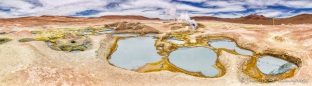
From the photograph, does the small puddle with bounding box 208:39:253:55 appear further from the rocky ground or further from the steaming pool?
the rocky ground

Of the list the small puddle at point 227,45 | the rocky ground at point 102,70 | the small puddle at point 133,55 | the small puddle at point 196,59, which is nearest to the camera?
the rocky ground at point 102,70

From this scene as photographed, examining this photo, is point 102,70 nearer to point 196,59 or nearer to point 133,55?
point 133,55

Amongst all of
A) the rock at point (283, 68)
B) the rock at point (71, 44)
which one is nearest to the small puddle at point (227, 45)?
the rock at point (283, 68)

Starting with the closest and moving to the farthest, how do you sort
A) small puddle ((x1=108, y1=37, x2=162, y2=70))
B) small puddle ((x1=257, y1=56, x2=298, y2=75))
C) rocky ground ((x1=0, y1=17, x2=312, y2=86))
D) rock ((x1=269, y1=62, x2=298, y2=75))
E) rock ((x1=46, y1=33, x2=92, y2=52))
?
rocky ground ((x1=0, y1=17, x2=312, y2=86)) < rock ((x1=269, y1=62, x2=298, y2=75)) < small puddle ((x1=257, y1=56, x2=298, y2=75)) < small puddle ((x1=108, y1=37, x2=162, y2=70)) < rock ((x1=46, y1=33, x2=92, y2=52))

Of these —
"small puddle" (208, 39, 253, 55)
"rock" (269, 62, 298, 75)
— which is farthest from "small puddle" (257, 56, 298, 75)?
"small puddle" (208, 39, 253, 55)

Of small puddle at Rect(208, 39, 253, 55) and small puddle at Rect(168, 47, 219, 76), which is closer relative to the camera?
small puddle at Rect(168, 47, 219, 76)

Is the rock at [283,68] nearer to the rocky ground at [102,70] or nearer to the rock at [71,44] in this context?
the rocky ground at [102,70]

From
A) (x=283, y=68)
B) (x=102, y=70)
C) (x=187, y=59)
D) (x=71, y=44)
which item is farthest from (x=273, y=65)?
(x=71, y=44)
